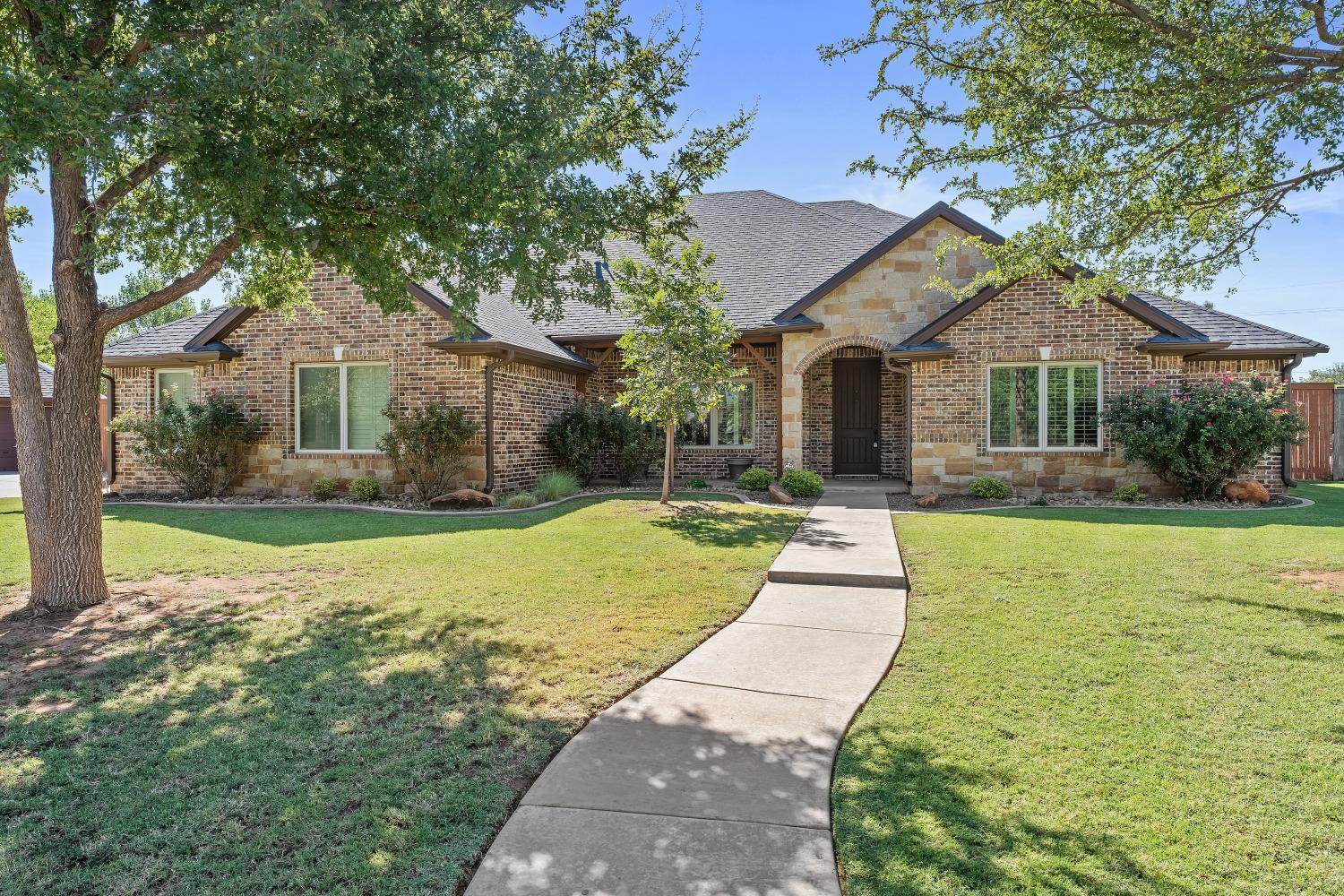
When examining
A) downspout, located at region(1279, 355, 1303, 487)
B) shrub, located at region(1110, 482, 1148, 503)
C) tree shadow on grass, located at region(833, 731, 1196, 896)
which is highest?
downspout, located at region(1279, 355, 1303, 487)

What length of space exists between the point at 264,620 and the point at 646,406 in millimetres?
6750

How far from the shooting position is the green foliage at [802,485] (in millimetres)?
12641

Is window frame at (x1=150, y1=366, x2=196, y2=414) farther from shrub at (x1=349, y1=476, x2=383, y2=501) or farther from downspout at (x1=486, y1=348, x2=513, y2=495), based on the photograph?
downspout at (x1=486, y1=348, x2=513, y2=495)

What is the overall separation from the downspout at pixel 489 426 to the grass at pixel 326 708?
15.6ft

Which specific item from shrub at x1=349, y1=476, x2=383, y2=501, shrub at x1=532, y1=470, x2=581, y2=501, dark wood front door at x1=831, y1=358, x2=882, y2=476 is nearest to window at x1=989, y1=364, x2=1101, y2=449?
dark wood front door at x1=831, y1=358, x2=882, y2=476

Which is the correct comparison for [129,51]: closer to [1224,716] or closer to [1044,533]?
[1224,716]

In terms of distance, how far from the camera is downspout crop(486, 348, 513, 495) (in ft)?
41.4

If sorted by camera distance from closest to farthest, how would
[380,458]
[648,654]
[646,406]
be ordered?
[648,654]
[646,406]
[380,458]

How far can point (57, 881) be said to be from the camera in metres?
2.31

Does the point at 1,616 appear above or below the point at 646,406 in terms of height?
below

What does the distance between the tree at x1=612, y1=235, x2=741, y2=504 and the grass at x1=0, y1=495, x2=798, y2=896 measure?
12.3 feet

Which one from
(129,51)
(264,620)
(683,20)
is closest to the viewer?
(264,620)

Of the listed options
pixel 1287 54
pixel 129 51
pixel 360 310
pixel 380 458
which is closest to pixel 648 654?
pixel 129 51

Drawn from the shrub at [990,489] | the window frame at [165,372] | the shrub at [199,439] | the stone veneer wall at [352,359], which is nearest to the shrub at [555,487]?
the stone veneer wall at [352,359]
